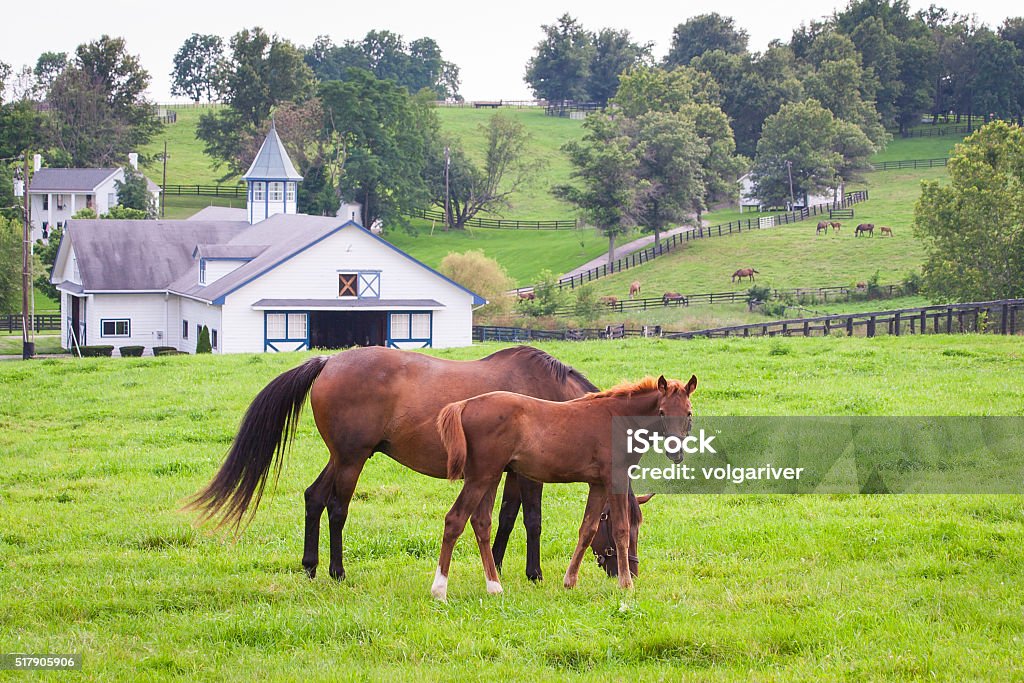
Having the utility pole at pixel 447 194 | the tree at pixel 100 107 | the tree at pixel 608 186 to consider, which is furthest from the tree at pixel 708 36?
the tree at pixel 100 107

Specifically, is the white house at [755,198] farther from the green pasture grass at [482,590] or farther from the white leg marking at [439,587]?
the white leg marking at [439,587]

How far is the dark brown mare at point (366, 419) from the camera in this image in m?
8.28

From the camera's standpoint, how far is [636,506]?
810 cm

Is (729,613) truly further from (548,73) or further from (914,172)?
(548,73)

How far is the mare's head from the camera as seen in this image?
7.99 metres

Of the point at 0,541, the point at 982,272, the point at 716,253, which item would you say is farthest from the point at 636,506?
the point at 716,253

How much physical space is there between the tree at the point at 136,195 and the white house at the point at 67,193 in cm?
84

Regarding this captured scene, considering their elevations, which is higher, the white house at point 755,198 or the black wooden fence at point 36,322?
the white house at point 755,198

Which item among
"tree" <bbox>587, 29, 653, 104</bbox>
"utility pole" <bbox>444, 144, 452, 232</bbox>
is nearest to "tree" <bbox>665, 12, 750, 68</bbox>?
"tree" <bbox>587, 29, 653, 104</bbox>

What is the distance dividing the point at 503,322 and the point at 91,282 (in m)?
19.2

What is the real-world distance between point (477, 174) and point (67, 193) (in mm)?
33772

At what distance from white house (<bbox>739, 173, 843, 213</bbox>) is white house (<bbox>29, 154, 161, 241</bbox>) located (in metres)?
48.7

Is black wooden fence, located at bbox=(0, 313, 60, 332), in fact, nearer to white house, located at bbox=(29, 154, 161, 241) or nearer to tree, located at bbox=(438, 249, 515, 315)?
white house, located at bbox=(29, 154, 161, 241)

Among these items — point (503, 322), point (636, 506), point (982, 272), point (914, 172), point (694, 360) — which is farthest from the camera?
point (914, 172)
